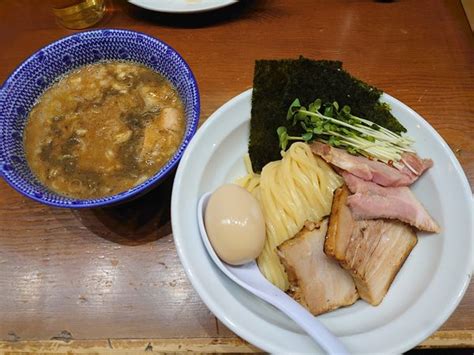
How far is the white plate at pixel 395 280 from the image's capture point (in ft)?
3.23

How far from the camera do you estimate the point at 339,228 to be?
3.52 ft

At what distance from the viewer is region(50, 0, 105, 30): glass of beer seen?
5.88 feet

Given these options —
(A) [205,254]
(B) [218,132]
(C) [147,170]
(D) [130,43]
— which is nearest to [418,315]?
(A) [205,254]

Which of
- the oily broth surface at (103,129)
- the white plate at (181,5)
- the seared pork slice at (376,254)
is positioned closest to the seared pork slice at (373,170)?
the seared pork slice at (376,254)

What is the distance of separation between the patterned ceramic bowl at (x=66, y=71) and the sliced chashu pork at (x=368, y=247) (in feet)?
1.46

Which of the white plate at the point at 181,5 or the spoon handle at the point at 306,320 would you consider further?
the white plate at the point at 181,5

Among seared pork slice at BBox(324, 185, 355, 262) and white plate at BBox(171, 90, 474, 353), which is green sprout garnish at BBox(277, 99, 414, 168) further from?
seared pork slice at BBox(324, 185, 355, 262)

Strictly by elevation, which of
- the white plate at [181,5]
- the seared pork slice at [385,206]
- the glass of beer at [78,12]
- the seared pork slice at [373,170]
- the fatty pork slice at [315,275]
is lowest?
the fatty pork slice at [315,275]

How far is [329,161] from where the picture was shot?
123cm

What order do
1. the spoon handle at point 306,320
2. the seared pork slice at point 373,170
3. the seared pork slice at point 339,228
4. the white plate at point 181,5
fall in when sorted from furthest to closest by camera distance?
the white plate at point 181,5
the seared pork slice at point 373,170
the seared pork slice at point 339,228
the spoon handle at point 306,320

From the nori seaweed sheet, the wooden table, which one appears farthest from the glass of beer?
the nori seaweed sheet

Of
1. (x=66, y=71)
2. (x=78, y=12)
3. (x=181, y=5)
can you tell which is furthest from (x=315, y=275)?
(x=78, y=12)

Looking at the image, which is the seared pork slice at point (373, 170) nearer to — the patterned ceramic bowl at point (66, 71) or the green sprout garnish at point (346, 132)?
the green sprout garnish at point (346, 132)

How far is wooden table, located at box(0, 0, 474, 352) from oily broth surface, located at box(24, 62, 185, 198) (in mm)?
162
